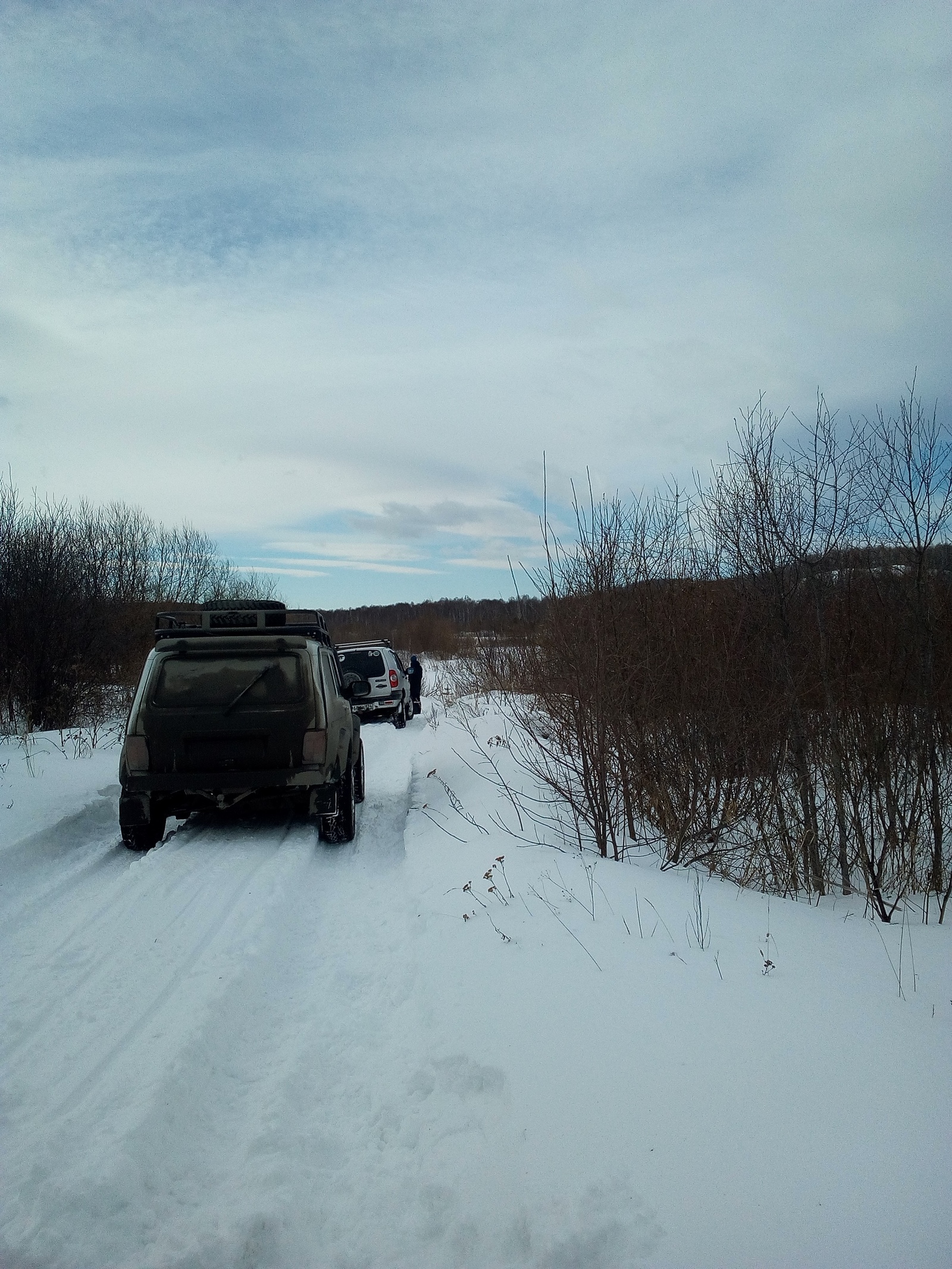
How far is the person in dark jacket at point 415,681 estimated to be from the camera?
21823 mm

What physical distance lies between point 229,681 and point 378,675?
36.0ft

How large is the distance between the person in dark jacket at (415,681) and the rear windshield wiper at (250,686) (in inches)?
567

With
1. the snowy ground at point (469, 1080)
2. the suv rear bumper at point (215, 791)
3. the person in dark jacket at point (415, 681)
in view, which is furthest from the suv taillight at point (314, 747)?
the person in dark jacket at point (415, 681)

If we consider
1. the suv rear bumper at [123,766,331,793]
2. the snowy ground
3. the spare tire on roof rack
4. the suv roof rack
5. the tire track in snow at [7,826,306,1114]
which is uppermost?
the spare tire on roof rack

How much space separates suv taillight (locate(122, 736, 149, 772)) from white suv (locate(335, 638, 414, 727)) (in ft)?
35.1

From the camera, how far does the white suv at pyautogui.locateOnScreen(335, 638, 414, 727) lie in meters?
17.6

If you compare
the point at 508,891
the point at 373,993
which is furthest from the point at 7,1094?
the point at 508,891

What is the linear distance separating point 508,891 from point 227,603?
518 cm

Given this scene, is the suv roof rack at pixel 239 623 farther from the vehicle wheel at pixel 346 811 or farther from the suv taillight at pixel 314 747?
the vehicle wheel at pixel 346 811

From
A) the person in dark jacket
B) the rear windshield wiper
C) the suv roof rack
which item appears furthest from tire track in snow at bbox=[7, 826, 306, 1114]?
the person in dark jacket

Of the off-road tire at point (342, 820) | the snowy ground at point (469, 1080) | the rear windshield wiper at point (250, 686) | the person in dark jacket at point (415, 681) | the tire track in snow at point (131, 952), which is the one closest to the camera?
the snowy ground at point (469, 1080)

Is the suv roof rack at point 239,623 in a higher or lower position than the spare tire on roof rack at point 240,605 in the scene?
lower

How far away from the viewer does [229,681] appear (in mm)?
6691

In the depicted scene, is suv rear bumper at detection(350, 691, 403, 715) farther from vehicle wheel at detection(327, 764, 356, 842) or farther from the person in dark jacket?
vehicle wheel at detection(327, 764, 356, 842)
